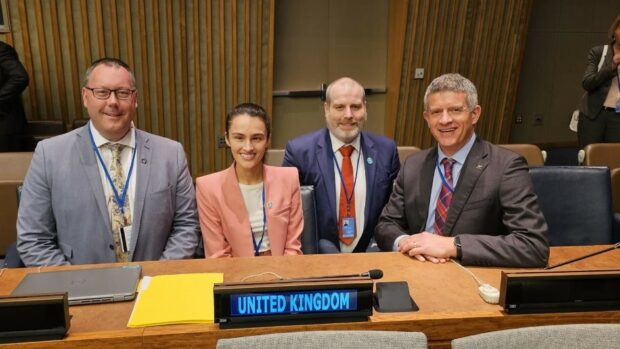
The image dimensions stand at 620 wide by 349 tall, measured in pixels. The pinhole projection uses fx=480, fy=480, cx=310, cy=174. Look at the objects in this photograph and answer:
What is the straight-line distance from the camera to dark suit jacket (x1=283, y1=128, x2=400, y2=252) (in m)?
2.67

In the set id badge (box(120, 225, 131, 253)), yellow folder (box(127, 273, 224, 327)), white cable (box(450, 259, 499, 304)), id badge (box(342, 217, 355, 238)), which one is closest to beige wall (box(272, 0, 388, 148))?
id badge (box(342, 217, 355, 238))

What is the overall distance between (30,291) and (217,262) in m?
0.57

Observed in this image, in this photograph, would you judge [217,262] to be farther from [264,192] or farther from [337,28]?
[337,28]

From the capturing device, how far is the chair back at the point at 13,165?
2.92 meters

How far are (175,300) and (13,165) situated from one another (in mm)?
2145

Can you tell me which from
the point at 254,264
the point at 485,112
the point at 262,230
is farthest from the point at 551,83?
the point at 254,264

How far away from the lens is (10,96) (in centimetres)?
428

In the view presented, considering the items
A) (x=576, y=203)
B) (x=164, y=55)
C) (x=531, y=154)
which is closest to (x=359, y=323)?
(x=576, y=203)

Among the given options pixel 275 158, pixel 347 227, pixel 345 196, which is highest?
pixel 275 158

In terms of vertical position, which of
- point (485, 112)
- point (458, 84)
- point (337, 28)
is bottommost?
point (485, 112)

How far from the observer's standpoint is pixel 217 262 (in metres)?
1.69

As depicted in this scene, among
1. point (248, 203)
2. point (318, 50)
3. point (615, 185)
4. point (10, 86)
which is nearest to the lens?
point (248, 203)

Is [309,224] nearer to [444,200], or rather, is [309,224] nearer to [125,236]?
[444,200]

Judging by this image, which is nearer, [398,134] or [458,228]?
[458,228]
